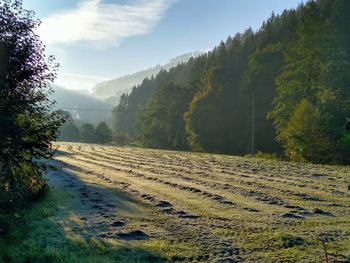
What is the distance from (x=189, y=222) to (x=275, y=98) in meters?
51.5

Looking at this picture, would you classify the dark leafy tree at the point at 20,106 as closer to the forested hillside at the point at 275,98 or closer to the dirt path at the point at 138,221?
the dirt path at the point at 138,221

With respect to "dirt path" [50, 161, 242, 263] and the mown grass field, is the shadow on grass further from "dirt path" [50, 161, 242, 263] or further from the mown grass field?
"dirt path" [50, 161, 242, 263]

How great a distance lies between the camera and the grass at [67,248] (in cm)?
1004

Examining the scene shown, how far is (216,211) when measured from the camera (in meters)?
15.3

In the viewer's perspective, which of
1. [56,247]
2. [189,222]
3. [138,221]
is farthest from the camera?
[138,221]

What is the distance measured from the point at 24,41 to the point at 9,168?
418 centimetres

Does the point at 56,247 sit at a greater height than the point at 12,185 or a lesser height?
lesser

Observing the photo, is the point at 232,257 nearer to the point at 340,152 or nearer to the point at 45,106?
the point at 45,106

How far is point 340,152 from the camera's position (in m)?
44.4

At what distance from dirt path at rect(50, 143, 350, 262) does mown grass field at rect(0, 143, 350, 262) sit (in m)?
0.03

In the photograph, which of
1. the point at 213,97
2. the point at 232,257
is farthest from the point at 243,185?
the point at 213,97

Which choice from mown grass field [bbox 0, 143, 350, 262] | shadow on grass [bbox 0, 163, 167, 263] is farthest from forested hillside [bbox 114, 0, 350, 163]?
shadow on grass [bbox 0, 163, 167, 263]

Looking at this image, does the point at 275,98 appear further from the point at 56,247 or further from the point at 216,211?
the point at 56,247

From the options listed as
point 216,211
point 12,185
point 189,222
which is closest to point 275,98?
point 216,211
